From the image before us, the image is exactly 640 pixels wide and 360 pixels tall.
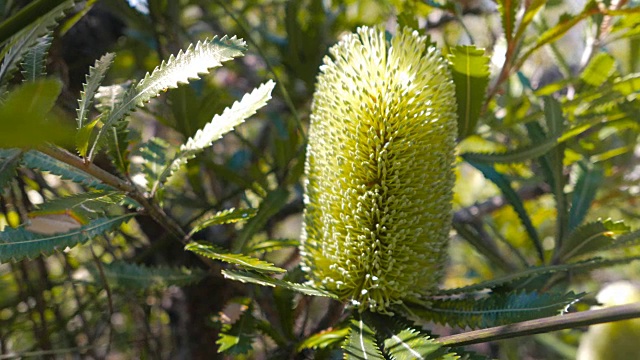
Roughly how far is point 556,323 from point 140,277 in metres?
0.46

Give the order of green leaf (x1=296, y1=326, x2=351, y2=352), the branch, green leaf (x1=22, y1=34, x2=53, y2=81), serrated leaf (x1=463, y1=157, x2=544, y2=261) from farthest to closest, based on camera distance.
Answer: serrated leaf (x1=463, y1=157, x2=544, y2=261) < green leaf (x1=296, y1=326, x2=351, y2=352) < green leaf (x1=22, y1=34, x2=53, y2=81) < the branch

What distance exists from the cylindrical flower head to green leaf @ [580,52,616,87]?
34 centimetres

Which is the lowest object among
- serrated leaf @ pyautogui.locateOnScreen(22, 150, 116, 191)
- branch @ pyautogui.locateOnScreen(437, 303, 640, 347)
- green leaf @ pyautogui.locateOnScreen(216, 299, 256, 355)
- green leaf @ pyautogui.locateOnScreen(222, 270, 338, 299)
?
green leaf @ pyautogui.locateOnScreen(216, 299, 256, 355)

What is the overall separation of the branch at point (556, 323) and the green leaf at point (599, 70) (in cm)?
52

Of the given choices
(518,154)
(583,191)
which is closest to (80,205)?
(518,154)

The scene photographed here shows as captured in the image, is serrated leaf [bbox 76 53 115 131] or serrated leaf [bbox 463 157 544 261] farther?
serrated leaf [bbox 463 157 544 261]

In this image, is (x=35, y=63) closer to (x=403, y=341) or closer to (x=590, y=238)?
(x=403, y=341)

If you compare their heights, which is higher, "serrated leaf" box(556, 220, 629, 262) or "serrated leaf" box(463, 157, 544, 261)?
"serrated leaf" box(463, 157, 544, 261)

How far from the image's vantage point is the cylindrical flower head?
567 millimetres

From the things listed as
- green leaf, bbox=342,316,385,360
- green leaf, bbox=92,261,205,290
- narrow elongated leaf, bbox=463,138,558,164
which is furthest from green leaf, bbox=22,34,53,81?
narrow elongated leaf, bbox=463,138,558,164

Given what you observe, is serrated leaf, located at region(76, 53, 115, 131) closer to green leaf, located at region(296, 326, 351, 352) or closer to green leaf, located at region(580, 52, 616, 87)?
green leaf, located at region(296, 326, 351, 352)

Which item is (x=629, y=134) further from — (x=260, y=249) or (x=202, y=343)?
Result: (x=202, y=343)

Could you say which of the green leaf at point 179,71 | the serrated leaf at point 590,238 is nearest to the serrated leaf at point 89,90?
the green leaf at point 179,71

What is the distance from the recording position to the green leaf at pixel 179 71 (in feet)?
1.51
